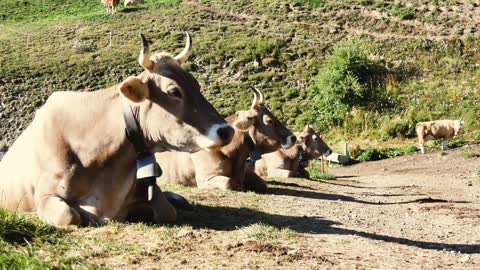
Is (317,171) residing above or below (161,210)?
below

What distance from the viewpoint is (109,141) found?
21.3 feet

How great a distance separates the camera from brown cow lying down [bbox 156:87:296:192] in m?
11.5

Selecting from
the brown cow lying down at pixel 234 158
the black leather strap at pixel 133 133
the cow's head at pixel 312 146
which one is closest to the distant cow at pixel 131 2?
the cow's head at pixel 312 146

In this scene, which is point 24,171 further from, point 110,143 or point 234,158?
point 234,158

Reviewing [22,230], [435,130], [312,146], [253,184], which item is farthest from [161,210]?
[435,130]

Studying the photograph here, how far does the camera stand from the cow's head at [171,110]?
6.21 metres

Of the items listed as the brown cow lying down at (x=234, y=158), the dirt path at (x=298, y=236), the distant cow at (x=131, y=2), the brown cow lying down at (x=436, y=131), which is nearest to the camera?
the dirt path at (x=298, y=236)

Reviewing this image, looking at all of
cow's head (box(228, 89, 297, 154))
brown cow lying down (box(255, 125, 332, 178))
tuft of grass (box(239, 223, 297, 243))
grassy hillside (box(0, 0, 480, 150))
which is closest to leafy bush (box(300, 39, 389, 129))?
grassy hillside (box(0, 0, 480, 150))

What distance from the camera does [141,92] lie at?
6.31 meters

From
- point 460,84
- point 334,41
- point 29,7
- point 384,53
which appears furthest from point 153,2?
point 460,84

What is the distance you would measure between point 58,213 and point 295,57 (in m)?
38.2

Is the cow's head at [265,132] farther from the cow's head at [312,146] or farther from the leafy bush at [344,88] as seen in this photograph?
the leafy bush at [344,88]

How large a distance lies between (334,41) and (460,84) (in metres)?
11.2

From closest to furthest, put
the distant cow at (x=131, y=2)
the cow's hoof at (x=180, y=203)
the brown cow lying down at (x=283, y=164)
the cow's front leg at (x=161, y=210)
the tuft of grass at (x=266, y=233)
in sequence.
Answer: the tuft of grass at (x=266, y=233) < the cow's front leg at (x=161, y=210) < the cow's hoof at (x=180, y=203) < the brown cow lying down at (x=283, y=164) < the distant cow at (x=131, y=2)
